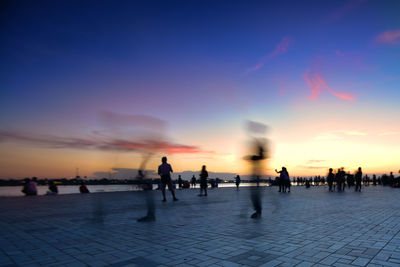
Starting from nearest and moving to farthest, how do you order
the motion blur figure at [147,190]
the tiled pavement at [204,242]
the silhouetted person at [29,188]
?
the tiled pavement at [204,242] < the motion blur figure at [147,190] < the silhouetted person at [29,188]

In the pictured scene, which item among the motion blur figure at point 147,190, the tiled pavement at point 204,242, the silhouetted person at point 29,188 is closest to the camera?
the tiled pavement at point 204,242

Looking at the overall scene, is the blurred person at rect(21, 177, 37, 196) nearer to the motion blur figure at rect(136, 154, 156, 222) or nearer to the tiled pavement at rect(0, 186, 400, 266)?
the tiled pavement at rect(0, 186, 400, 266)

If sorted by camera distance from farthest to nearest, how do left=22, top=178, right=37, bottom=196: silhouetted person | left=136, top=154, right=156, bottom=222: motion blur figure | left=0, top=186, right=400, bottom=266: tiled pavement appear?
1. left=22, top=178, right=37, bottom=196: silhouetted person
2. left=136, top=154, right=156, bottom=222: motion blur figure
3. left=0, top=186, right=400, bottom=266: tiled pavement

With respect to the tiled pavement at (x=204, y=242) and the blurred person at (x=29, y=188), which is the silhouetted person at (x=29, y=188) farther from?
the tiled pavement at (x=204, y=242)

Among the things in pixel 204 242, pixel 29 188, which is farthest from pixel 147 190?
pixel 29 188

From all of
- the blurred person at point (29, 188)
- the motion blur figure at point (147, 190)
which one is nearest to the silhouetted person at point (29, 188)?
the blurred person at point (29, 188)

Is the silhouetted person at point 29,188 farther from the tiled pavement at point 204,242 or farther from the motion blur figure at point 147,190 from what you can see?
the motion blur figure at point 147,190

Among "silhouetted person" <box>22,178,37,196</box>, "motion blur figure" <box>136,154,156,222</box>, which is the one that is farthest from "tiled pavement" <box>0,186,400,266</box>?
"silhouetted person" <box>22,178,37,196</box>

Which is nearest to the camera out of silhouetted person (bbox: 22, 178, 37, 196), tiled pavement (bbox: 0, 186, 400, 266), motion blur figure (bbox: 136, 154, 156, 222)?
tiled pavement (bbox: 0, 186, 400, 266)

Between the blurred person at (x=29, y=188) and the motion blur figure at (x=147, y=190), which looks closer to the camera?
the motion blur figure at (x=147, y=190)

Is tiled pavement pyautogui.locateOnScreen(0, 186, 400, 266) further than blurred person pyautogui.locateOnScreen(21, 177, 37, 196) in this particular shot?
No

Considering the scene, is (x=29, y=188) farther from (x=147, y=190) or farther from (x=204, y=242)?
(x=204, y=242)

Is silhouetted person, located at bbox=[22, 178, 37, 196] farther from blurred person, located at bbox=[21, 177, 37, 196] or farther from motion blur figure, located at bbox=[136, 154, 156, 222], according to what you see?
motion blur figure, located at bbox=[136, 154, 156, 222]

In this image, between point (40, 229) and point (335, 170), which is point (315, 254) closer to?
point (40, 229)
